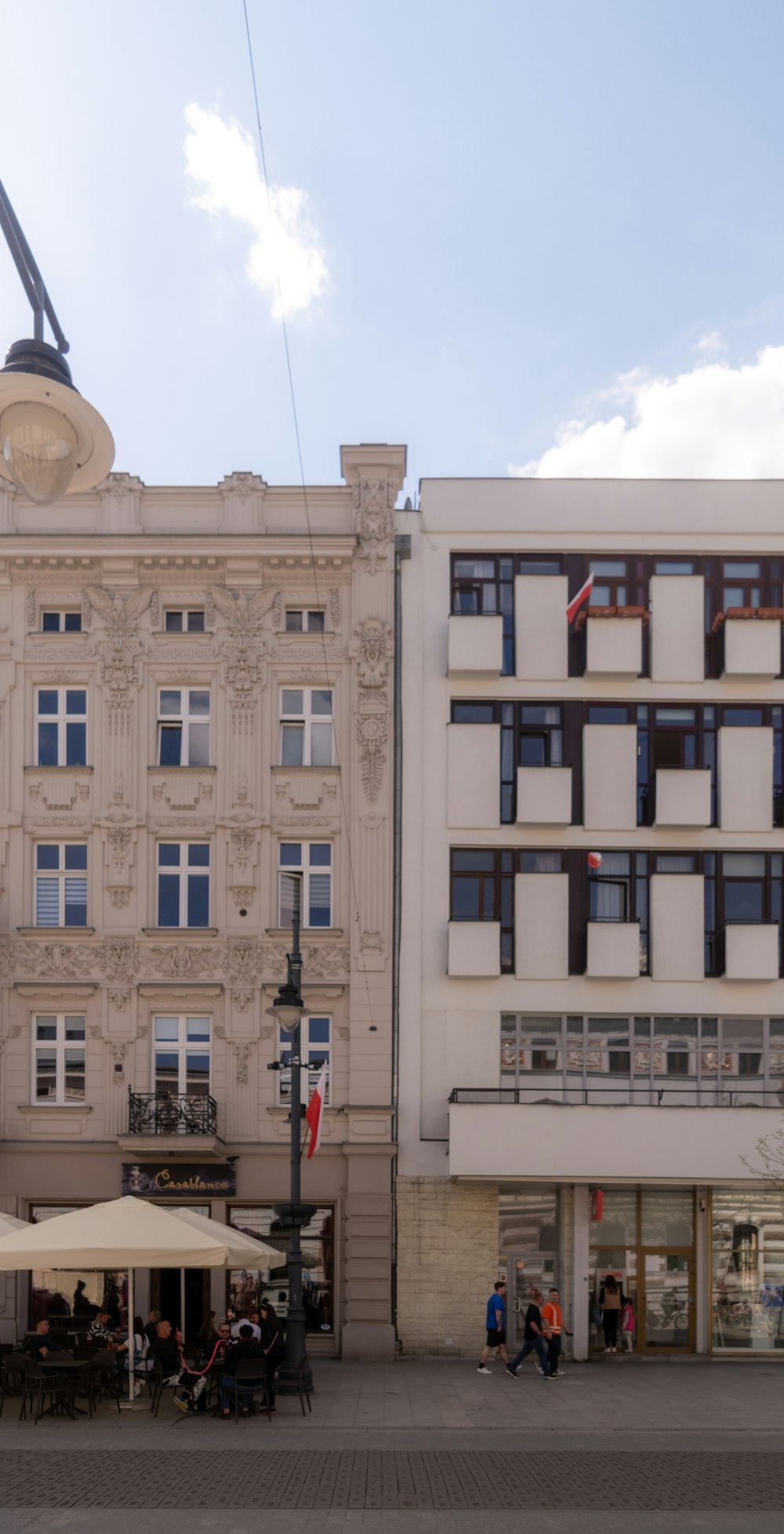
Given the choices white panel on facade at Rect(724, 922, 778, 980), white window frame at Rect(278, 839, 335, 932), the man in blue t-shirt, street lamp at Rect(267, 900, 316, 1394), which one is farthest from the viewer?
white window frame at Rect(278, 839, 335, 932)

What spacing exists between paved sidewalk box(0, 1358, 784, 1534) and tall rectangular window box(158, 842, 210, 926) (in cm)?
960

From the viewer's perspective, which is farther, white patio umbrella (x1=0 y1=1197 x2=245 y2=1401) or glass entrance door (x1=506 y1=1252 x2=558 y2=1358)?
glass entrance door (x1=506 y1=1252 x2=558 y2=1358)

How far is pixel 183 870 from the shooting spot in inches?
1069

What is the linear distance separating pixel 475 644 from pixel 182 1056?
10.4 m

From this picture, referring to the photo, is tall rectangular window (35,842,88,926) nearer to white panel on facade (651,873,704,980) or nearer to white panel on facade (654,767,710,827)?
white panel on facade (651,873,704,980)

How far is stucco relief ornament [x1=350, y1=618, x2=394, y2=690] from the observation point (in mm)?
27281

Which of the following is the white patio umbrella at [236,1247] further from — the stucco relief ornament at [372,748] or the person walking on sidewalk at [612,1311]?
the stucco relief ornament at [372,748]

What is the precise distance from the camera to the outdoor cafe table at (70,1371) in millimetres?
18125

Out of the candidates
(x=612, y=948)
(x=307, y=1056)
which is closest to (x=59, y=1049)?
(x=307, y=1056)

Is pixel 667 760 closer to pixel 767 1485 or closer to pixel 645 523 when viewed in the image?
pixel 645 523

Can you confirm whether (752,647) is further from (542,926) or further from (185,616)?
(185,616)

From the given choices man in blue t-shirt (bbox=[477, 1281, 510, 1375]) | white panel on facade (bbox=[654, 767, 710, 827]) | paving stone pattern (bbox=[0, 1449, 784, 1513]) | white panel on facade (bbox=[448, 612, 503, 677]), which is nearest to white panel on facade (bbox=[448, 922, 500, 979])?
white panel on facade (bbox=[654, 767, 710, 827])

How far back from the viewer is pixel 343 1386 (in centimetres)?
2144

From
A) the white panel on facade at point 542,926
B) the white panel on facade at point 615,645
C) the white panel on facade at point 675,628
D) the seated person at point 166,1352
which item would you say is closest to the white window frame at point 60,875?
the white panel on facade at point 542,926
